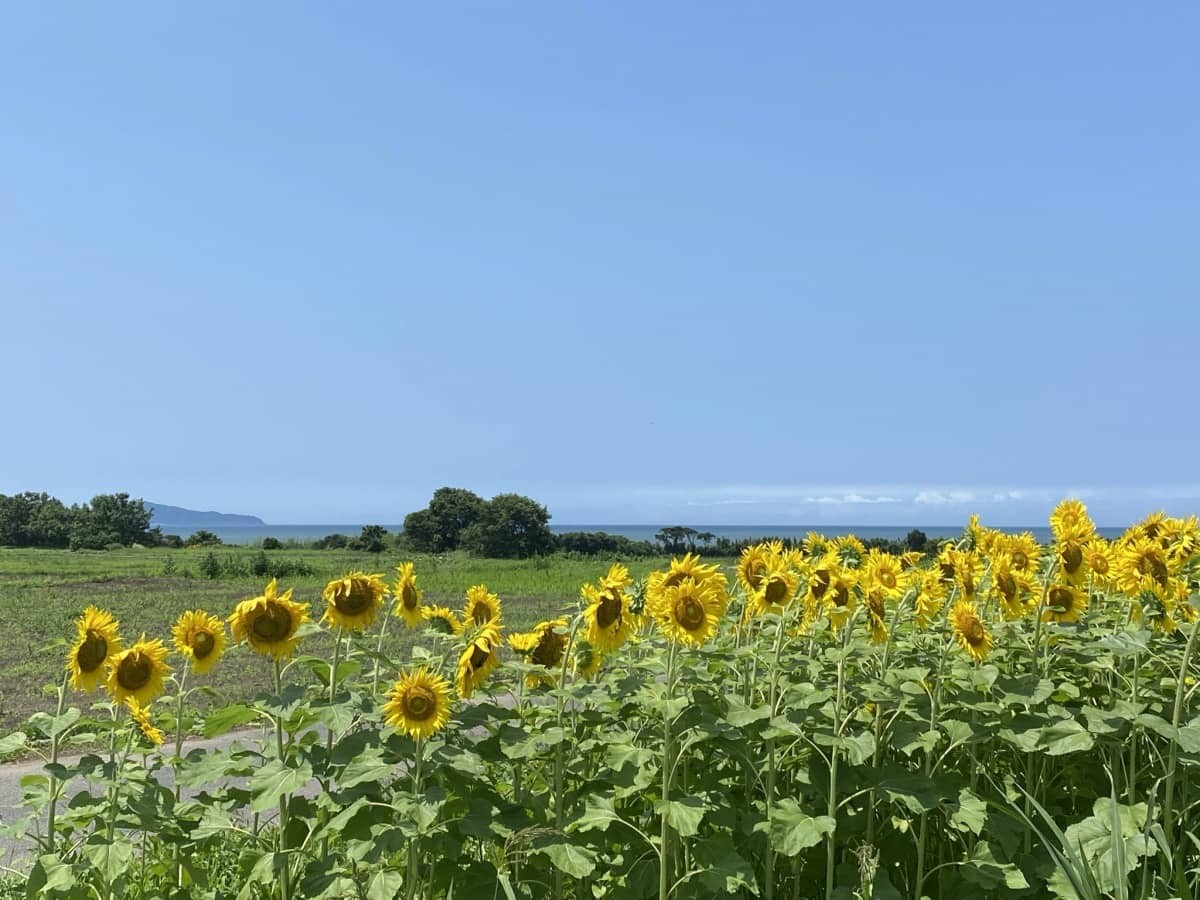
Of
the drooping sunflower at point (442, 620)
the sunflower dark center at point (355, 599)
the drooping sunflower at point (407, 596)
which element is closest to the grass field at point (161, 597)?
the sunflower dark center at point (355, 599)

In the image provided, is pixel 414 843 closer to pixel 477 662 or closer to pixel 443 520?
pixel 477 662

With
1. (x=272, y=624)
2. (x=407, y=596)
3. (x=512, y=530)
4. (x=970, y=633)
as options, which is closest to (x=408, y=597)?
(x=407, y=596)

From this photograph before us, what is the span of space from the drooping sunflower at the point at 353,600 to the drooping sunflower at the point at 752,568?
4.59ft

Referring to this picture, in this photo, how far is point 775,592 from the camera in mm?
Answer: 3443

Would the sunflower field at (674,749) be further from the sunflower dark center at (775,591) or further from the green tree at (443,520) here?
the green tree at (443,520)

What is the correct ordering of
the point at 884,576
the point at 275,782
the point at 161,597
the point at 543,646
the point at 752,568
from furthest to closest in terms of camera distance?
the point at 161,597 < the point at 884,576 < the point at 752,568 < the point at 543,646 < the point at 275,782

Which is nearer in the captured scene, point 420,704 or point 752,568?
point 420,704

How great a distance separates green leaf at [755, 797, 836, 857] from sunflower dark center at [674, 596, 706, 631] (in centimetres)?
61

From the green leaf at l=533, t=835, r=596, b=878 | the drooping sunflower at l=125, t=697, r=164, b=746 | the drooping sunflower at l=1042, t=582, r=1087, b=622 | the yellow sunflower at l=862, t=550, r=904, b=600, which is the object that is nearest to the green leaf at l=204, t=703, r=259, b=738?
the drooping sunflower at l=125, t=697, r=164, b=746

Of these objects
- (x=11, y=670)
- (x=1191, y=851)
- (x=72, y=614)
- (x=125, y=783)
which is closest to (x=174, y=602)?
(x=72, y=614)

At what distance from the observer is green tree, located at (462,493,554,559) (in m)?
40.2

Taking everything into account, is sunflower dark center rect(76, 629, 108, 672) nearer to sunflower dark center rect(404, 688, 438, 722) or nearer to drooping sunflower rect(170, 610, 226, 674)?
drooping sunflower rect(170, 610, 226, 674)

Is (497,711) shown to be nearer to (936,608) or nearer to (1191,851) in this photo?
(936,608)

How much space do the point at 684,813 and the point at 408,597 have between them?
4.18 feet
